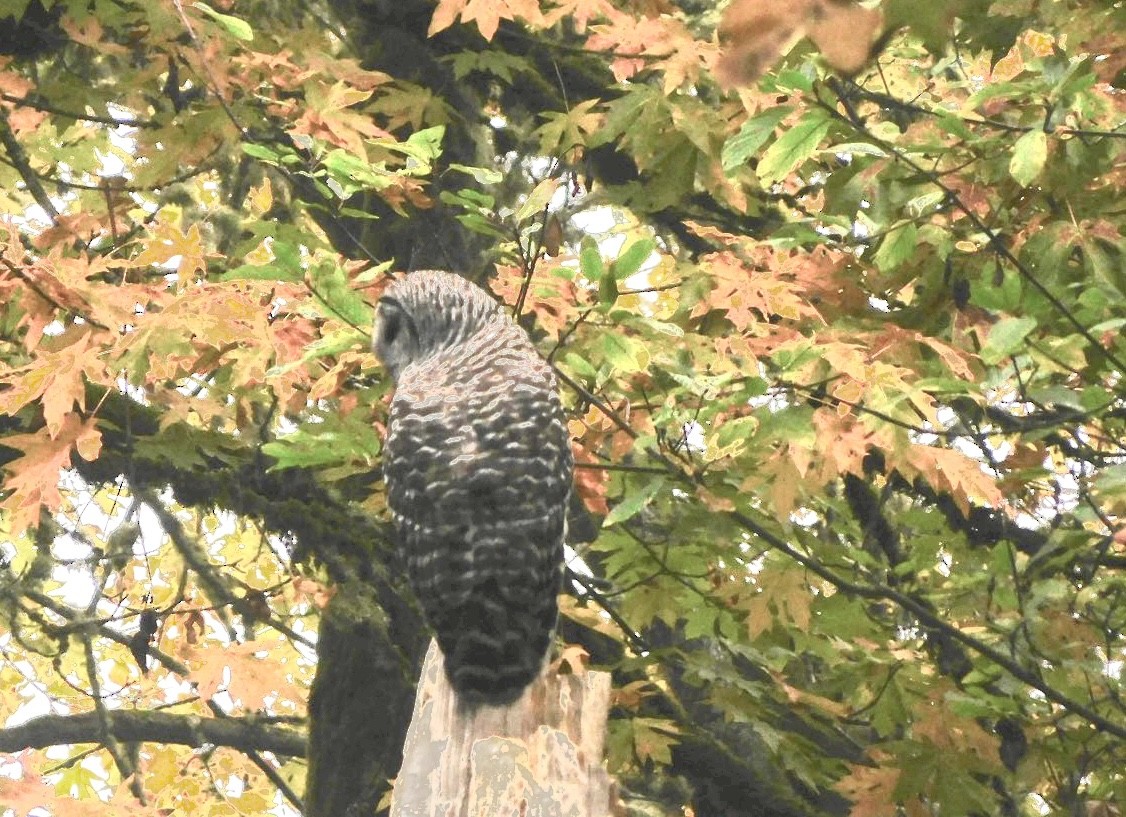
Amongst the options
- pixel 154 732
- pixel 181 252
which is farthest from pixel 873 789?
pixel 154 732

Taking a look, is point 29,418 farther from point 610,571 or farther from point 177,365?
point 610,571

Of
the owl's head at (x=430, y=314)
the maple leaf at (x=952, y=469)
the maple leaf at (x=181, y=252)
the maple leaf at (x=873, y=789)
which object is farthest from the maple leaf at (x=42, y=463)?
the maple leaf at (x=873, y=789)

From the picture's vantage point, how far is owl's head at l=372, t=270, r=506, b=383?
8.67 ft

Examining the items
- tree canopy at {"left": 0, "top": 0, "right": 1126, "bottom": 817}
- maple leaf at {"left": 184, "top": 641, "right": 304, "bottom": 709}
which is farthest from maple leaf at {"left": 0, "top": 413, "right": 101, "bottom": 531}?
maple leaf at {"left": 184, "top": 641, "right": 304, "bottom": 709}

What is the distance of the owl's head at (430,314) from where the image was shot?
2.64 metres

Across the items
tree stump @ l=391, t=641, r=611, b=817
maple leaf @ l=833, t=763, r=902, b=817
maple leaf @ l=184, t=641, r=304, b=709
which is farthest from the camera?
maple leaf @ l=184, t=641, r=304, b=709

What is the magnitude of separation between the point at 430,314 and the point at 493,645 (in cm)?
66

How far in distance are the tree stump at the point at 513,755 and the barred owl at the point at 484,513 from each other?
0.15 ft

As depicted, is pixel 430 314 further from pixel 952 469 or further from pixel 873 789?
pixel 873 789

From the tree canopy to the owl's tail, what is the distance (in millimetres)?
407

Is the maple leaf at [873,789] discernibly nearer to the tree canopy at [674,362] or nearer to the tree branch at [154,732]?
the tree canopy at [674,362]

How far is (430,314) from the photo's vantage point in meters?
2.67

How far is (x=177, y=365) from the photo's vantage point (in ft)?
14.0

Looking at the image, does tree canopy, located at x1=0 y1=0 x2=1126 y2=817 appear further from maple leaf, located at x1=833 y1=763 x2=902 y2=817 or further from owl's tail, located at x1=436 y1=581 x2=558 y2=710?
owl's tail, located at x1=436 y1=581 x2=558 y2=710
